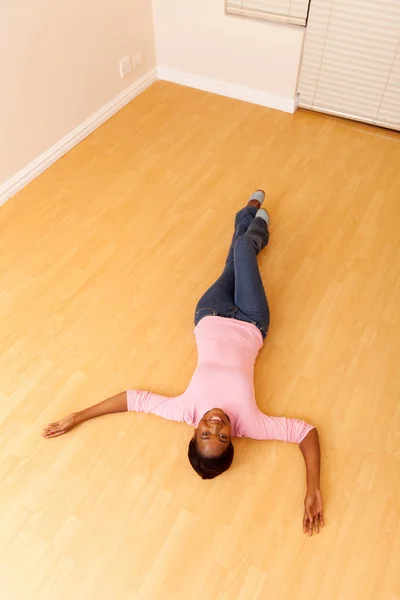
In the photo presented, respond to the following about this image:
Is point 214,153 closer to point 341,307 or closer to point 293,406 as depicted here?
point 341,307

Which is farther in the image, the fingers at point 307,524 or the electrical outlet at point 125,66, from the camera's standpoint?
the electrical outlet at point 125,66

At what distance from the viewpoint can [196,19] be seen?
330 cm

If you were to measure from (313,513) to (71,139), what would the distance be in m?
2.48

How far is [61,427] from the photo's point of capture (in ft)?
6.28

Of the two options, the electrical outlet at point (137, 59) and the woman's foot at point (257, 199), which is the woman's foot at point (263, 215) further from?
the electrical outlet at point (137, 59)

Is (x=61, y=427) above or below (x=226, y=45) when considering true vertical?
below

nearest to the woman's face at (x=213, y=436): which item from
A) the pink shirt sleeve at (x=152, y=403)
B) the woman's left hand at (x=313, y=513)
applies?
the pink shirt sleeve at (x=152, y=403)

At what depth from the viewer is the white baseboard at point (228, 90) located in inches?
134

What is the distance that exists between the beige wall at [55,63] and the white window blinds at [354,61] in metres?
1.16

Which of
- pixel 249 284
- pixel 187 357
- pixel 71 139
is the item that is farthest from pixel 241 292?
pixel 71 139

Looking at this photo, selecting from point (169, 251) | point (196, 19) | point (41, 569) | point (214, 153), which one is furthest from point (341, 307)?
point (196, 19)

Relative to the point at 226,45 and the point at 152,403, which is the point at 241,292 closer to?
the point at 152,403

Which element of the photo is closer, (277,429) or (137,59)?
(277,429)

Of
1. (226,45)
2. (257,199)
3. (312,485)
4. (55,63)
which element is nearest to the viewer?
(312,485)
